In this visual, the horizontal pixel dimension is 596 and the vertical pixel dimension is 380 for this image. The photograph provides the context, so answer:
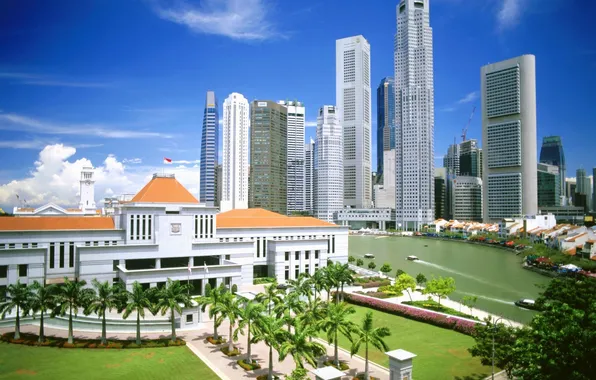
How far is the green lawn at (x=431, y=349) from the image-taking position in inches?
1044

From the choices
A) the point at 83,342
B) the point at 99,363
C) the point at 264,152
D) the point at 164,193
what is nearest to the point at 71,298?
the point at 83,342

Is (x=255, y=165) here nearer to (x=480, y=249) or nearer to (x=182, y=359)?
(x=480, y=249)

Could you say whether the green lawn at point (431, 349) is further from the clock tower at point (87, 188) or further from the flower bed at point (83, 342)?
the clock tower at point (87, 188)

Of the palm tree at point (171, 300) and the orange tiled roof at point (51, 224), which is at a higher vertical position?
the orange tiled roof at point (51, 224)

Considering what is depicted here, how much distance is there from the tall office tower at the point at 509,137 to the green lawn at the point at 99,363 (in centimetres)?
16581

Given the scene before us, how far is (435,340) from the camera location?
33062 mm

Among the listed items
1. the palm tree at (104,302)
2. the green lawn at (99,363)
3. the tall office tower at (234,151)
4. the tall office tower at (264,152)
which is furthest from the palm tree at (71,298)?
the tall office tower at (264,152)

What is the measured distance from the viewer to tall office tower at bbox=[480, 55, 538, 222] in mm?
163375

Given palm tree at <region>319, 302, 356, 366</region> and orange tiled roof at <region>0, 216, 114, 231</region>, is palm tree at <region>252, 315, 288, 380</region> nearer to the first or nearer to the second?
palm tree at <region>319, 302, 356, 366</region>

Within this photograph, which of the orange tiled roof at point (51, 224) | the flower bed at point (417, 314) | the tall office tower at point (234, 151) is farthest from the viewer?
the tall office tower at point (234, 151)

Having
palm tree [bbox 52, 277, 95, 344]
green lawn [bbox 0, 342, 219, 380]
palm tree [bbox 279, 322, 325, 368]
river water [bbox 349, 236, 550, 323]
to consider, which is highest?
palm tree [bbox 52, 277, 95, 344]

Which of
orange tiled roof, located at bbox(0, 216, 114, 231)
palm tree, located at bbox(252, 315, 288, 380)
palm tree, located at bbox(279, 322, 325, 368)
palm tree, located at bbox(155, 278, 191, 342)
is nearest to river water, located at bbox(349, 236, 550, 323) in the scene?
palm tree, located at bbox(279, 322, 325, 368)

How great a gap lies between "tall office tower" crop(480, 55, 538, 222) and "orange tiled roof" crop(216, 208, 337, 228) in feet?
418

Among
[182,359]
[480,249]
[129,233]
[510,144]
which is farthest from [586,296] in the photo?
[510,144]
